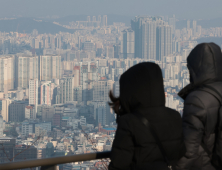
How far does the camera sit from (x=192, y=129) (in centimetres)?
94

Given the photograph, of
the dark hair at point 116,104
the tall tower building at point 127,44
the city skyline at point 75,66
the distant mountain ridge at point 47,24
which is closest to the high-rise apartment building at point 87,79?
the city skyline at point 75,66

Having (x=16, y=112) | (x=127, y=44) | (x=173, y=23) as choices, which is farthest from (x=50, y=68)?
(x=173, y=23)

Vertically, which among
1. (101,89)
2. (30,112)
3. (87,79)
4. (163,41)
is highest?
(163,41)

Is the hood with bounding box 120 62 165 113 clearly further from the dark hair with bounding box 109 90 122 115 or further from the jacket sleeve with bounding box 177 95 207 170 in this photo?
the jacket sleeve with bounding box 177 95 207 170

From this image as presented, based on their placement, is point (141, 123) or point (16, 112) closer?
point (141, 123)

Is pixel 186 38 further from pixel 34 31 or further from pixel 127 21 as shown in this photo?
pixel 34 31

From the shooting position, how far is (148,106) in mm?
748

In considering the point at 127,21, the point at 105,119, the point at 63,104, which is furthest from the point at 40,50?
the point at 105,119

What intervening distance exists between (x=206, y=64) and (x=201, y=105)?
148 mm

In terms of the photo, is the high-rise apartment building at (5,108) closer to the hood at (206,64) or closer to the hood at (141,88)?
the hood at (206,64)

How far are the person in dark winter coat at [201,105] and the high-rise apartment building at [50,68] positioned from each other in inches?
1808

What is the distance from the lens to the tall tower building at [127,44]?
66500 millimetres

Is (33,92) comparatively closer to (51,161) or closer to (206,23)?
(51,161)

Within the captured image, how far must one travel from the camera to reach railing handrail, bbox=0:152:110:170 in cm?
82
